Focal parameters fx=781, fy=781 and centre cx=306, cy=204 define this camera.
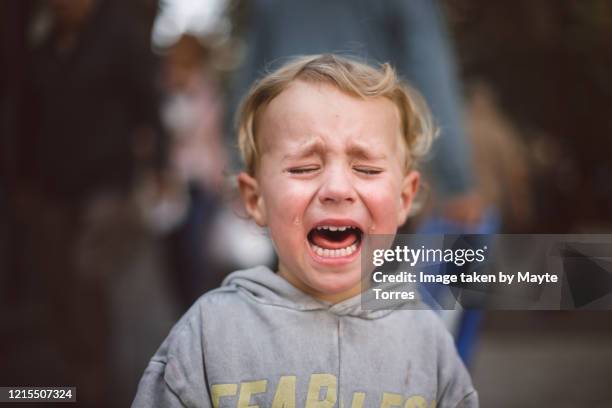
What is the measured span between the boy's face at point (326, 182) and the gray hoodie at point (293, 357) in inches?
2.9

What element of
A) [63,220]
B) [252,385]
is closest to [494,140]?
[63,220]

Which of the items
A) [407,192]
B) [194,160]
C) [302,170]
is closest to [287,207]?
[302,170]

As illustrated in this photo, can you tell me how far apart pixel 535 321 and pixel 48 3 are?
347 cm

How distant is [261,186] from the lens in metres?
1.56

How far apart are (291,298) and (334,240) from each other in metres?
0.14

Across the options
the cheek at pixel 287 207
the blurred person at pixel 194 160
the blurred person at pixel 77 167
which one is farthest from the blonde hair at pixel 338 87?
the blurred person at pixel 194 160

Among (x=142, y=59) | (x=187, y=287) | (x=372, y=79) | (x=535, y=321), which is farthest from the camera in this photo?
(x=535, y=321)

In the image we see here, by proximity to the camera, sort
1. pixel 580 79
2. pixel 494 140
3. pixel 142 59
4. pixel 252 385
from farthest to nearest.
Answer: pixel 494 140
pixel 580 79
pixel 142 59
pixel 252 385

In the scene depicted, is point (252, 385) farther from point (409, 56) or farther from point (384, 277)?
point (409, 56)

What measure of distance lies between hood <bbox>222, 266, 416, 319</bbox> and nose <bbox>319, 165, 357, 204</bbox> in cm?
20

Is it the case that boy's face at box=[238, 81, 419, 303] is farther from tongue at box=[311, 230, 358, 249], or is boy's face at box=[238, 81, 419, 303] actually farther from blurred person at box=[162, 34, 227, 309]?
blurred person at box=[162, 34, 227, 309]

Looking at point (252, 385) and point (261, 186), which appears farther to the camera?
point (261, 186)

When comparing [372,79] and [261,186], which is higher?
[372,79]

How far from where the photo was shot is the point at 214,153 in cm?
502
